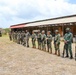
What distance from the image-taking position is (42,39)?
1825 centimetres

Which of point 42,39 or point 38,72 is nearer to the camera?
point 38,72

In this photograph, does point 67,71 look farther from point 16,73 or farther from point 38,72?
point 16,73

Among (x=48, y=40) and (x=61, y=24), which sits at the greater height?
(x=61, y=24)

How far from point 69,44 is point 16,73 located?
16.2 ft

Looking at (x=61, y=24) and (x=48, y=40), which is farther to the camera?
(x=61, y=24)

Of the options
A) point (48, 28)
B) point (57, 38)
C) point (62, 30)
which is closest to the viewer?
point (57, 38)

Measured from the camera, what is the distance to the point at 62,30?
34312mm

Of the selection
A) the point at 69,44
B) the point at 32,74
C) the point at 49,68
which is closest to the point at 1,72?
the point at 32,74

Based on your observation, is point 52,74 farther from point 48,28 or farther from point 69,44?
point 48,28

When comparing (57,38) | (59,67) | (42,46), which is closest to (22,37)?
(42,46)

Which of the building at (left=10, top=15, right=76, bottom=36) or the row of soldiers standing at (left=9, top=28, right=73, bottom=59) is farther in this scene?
the building at (left=10, top=15, right=76, bottom=36)

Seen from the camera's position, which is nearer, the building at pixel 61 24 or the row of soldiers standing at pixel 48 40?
the row of soldiers standing at pixel 48 40

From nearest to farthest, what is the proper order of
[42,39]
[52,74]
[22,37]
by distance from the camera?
1. [52,74]
2. [42,39]
3. [22,37]

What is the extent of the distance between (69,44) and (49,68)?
3538 mm
